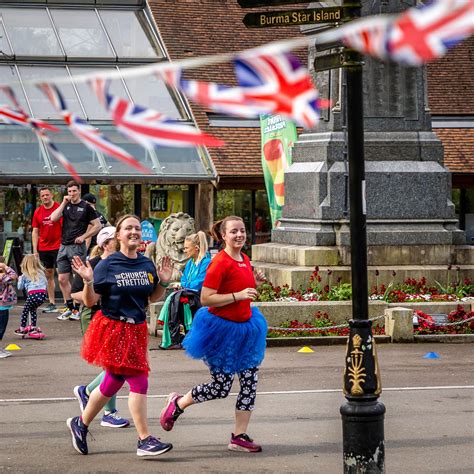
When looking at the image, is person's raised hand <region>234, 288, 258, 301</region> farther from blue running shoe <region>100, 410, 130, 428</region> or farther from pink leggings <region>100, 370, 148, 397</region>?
blue running shoe <region>100, 410, 130, 428</region>

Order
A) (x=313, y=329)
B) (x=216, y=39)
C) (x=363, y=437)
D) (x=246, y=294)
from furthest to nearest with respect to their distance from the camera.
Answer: (x=216, y=39) < (x=313, y=329) < (x=246, y=294) < (x=363, y=437)

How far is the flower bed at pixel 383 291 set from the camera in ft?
59.1

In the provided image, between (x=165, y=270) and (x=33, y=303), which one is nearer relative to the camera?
(x=165, y=270)

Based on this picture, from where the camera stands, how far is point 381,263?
19.0m

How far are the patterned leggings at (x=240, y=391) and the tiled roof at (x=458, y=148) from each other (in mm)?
20554

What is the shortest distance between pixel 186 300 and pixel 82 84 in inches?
516

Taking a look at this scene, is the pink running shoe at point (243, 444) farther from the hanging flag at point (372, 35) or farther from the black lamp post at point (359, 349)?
the hanging flag at point (372, 35)

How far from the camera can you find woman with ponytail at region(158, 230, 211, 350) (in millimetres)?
15469

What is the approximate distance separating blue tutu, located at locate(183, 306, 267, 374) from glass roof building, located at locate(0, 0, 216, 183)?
1643cm

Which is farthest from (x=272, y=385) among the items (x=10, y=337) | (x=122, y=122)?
(x=122, y=122)

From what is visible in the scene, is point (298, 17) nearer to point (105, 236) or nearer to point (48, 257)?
point (105, 236)

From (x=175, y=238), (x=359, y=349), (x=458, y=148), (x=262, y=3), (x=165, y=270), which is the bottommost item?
(x=359, y=349)

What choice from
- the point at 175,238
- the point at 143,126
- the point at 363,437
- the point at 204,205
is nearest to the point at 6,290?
the point at 175,238

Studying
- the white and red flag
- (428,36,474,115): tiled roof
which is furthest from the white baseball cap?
(428,36,474,115): tiled roof
